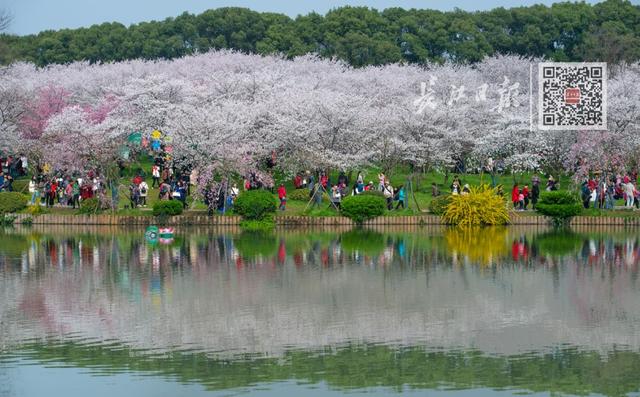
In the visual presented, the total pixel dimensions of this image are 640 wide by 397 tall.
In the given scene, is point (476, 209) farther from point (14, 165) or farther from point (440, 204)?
point (14, 165)

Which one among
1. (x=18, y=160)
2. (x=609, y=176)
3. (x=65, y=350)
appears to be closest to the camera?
(x=65, y=350)

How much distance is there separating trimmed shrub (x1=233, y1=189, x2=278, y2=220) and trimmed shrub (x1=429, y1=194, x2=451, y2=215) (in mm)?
6705

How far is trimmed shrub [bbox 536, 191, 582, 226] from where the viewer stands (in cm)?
4569

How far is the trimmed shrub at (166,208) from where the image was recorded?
4650 centimetres

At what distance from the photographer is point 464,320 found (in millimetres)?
23328

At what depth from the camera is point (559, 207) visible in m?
45.7

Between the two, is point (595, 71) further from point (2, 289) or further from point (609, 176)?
point (2, 289)

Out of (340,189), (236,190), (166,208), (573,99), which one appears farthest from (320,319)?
(573,99)

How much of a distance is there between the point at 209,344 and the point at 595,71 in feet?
167

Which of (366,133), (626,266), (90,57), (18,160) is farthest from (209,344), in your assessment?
(90,57)

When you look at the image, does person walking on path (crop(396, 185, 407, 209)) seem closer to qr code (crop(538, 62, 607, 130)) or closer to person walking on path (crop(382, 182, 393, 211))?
person walking on path (crop(382, 182, 393, 211))

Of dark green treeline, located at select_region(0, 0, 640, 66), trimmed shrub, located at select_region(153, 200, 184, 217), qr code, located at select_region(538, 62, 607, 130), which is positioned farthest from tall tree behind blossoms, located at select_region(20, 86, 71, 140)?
qr code, located at select_region(538, 62, 607, 130)

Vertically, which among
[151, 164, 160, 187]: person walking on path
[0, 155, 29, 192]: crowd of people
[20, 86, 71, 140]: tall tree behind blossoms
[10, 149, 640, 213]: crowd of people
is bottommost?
[10, 149, 640, 213]: crowd of people

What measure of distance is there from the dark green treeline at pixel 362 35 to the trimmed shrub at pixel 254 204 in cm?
4198
